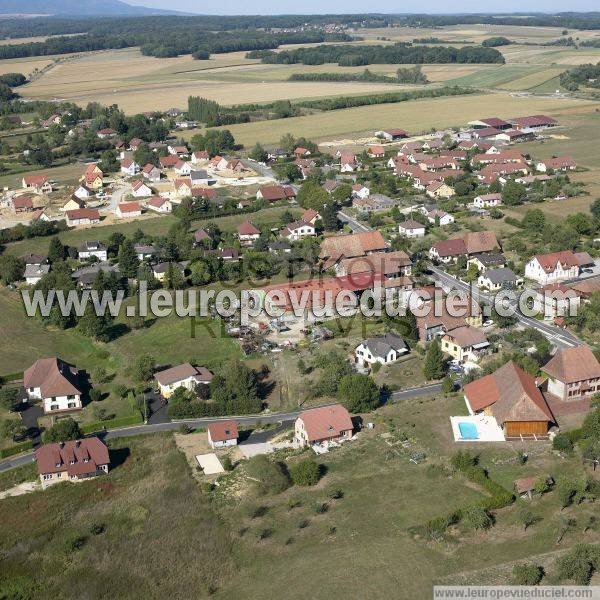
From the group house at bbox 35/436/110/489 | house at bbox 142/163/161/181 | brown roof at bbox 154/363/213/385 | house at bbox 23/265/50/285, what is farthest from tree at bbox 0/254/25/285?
house at bbox 142/163/161/181

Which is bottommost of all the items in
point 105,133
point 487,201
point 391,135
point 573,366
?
point 573,366

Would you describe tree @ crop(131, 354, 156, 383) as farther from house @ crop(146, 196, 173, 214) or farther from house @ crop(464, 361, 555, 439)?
house @ crop(146, 196, 173, 214)

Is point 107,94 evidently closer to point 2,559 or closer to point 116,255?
point 116,255

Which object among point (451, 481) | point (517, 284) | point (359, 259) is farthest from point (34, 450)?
point (517, 284)

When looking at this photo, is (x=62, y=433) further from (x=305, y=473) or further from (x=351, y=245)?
(x=351, y=245)

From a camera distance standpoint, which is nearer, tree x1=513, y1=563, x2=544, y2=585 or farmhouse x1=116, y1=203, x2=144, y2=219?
tree x1=513, y1=563, x2=544, y2=585

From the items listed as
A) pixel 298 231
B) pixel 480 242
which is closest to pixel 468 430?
pixel 480 242
